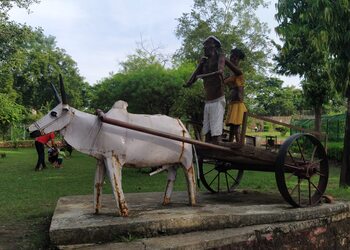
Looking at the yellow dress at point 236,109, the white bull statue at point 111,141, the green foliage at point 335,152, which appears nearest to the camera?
the white bull statue at point 111,141

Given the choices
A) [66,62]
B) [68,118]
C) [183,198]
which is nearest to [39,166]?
[183,198]

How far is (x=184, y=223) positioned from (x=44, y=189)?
6253 millimetres

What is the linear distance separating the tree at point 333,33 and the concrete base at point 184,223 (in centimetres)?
446

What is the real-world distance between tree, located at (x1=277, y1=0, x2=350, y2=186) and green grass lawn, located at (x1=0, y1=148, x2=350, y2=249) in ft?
8.11

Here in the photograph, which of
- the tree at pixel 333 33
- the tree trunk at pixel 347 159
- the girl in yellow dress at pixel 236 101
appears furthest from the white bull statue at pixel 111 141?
the tree trunk at pixel 347 159

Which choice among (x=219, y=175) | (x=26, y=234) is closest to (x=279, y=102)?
(x=219, y=175)

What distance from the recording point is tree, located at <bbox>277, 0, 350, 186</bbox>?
9064mm

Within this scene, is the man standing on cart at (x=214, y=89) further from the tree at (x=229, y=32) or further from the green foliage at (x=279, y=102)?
the green foliage at (x=279, y=102)

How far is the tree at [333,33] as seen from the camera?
29.7 ft

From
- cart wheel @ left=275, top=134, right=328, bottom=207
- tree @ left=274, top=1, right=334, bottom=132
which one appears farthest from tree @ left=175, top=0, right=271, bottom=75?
cart wheel @ left=275, top=134, right=328, bottom=207

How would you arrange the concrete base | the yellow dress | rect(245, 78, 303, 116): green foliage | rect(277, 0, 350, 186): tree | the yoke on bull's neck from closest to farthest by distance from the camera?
the concrete base < the yoke on bull's neck < the yellow dress < rect(277, 0, 350, 186): tree < rect(245, 78, 303, 116): green foliage

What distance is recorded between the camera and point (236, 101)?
20.7 ft

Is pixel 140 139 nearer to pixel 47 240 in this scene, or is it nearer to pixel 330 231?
pixel 47 240

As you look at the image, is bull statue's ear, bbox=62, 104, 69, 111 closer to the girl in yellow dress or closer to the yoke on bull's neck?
the yoke on bull's neck
